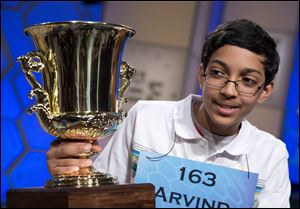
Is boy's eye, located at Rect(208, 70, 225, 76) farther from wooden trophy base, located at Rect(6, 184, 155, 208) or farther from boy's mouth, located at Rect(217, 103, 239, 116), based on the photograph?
wooden trophy base, located at Rect(6, 184, 155, 208)

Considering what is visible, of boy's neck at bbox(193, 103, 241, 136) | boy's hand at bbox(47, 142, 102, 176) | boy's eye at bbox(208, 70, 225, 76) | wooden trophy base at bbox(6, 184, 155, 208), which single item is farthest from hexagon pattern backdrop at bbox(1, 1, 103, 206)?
wooden trophy base at bbox(6, 184, 155, 208)

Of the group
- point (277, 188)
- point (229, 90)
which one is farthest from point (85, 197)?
point (277, 188)

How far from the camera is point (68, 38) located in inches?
49.1

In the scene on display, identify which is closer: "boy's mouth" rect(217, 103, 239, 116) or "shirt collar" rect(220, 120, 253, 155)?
"boy's mouth" rect(217, 103, 239, 116)

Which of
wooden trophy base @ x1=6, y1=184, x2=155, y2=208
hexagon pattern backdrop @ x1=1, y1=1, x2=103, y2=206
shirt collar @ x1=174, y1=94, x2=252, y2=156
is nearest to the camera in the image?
wooden trophy base @ x1=6, y1=184, x2=155, y2=208

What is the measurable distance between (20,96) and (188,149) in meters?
2.30

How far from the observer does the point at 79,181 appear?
1.26 m

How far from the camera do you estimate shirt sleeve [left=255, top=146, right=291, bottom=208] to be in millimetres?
1726

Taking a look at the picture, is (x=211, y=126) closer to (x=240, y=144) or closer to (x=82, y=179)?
(x=240, y=144)

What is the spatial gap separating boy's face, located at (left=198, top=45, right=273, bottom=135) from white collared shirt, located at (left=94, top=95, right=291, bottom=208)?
129 millimetres

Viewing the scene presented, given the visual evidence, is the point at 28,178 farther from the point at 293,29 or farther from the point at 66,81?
the point at 66,81

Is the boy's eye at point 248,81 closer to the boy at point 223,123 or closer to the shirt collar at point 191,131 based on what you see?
the boy at point 223,123

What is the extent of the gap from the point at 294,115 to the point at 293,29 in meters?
0.59

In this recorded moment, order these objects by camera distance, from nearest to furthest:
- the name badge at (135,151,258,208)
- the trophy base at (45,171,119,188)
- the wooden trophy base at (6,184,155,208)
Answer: the wooden trophy base at (6,184,155,208) < the trophy base at (45,171,119,188) < the name badge at (135,151,258,208)
